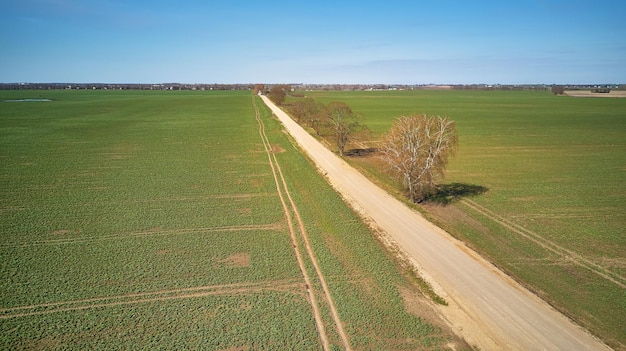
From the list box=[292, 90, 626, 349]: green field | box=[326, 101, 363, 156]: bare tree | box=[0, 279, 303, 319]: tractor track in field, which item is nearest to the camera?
box=[0, 279, 303, 319]: tractor track in field

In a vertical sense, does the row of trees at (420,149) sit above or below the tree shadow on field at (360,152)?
above

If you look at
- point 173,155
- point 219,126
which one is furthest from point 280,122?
point 173,155

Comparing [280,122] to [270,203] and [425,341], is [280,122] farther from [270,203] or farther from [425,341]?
[425,341]

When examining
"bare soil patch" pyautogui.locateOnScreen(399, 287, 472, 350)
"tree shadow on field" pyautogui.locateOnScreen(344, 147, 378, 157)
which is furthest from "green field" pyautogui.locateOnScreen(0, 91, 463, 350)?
"tree shadow on field" pyautogui.locateOnScreen(344, 147, 378, 157)

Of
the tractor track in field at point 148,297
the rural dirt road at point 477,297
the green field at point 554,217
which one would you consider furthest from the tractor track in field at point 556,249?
the tractor track in field at point 148,297

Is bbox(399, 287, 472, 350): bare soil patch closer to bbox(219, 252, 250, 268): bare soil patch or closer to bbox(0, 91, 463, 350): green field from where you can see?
bbox(0, 91, 463, 350): green field

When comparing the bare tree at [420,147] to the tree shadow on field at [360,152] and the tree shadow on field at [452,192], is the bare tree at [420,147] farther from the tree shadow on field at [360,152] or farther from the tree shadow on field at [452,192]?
the tree shadow on field at [360,152]
